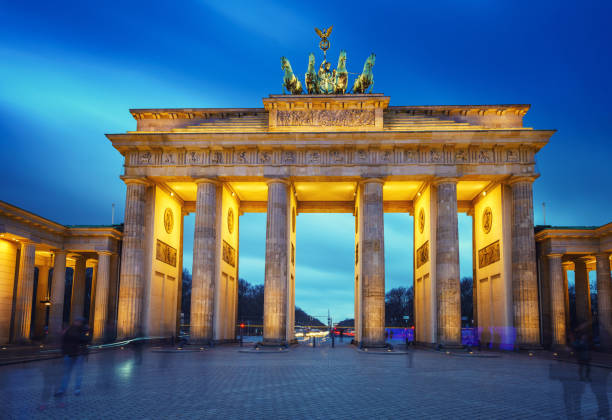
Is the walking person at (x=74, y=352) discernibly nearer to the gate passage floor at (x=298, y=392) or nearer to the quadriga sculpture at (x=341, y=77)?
the gate passage floor at (x=298, y=392)

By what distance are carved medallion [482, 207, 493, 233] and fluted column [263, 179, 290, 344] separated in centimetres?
1497

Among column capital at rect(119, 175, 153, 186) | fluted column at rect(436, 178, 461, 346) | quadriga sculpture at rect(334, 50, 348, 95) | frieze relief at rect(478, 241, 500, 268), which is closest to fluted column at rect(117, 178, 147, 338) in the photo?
column capital at rect(119, 175, 153, 186)

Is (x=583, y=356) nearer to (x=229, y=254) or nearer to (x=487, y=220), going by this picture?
(x=487, y=220)

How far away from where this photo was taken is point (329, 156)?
3659cm

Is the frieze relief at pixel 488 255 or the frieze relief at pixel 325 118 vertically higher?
the frieze relief at pixel 325 118

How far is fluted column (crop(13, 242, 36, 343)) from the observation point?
3328cm

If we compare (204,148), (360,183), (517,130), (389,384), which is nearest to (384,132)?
(360,183)

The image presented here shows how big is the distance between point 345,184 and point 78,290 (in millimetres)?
22780

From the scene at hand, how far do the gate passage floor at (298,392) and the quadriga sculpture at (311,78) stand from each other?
23.4m

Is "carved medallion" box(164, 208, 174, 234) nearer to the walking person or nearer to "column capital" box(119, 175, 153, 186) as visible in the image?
"column capital" box(119, 175, 153, 186)

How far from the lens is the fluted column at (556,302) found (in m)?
33.8

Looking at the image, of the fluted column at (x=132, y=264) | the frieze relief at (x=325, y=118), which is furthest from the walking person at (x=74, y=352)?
the frieze relief at (x=325, y=118)

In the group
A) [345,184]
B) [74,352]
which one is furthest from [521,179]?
[74,352]

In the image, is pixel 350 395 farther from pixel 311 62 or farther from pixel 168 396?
pixel 311 62
